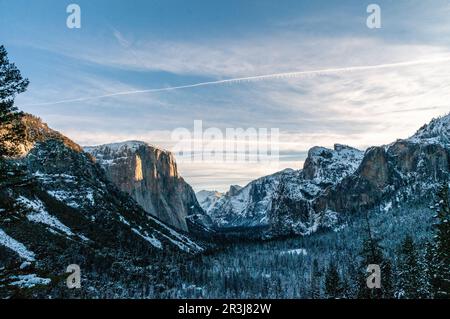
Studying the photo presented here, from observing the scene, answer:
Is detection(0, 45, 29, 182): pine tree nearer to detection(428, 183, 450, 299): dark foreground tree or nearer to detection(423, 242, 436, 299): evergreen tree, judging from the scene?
detection(428, 183, 450, 299): dark foreground tree

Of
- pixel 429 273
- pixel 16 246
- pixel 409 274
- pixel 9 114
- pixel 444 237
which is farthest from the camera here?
pixel 16 246

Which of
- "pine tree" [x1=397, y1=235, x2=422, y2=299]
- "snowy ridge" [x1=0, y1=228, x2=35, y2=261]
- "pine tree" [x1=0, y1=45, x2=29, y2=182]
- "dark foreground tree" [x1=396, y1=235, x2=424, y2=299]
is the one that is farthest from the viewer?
"snowy ridge" [x1=0, y1=228, x2=35, y2=261]

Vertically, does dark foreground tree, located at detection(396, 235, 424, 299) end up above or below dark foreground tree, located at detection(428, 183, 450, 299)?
below

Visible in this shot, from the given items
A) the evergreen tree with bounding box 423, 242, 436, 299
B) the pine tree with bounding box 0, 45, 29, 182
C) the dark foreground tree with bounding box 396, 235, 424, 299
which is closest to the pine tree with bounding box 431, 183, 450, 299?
the evergreen tree with bounding box 423, 242, 436, 299

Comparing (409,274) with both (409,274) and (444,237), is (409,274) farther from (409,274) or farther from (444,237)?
(444,237)

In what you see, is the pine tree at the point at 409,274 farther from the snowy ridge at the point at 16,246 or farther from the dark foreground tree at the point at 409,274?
the snowy ridge at the point at 16,246

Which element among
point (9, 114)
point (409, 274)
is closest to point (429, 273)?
point (409, 274)

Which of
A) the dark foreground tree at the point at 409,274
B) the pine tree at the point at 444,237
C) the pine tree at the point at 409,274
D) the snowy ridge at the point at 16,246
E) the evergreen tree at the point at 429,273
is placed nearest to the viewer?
the pine tree at the point at 444,237

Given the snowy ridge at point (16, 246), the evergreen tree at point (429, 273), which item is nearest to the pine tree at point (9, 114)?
the evergreen tree at point (429, 273)

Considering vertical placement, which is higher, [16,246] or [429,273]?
[429,273]

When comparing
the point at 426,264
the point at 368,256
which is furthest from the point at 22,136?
the point at 426,264

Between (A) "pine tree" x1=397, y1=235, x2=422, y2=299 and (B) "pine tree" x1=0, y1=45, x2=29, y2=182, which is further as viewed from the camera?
(A) "pine tree" x1=397, y1=235, x2=422, y2=299

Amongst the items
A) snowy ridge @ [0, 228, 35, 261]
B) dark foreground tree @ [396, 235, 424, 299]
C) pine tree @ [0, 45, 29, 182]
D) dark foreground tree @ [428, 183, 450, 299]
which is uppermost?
pine tree @ [0, 45, 29, 182]
